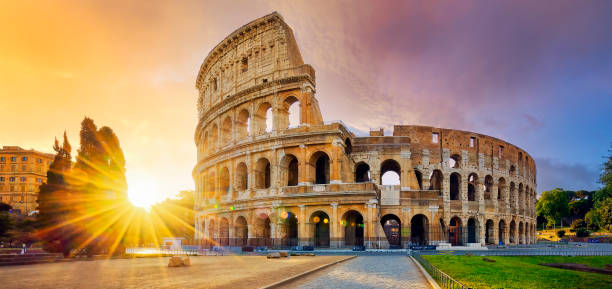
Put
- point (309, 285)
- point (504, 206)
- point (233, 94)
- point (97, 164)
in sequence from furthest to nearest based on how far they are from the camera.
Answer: point (504, 206) < point (233, 94) < point (97, 164) < point (309, 285)

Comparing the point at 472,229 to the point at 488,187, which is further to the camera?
the point at 488,187

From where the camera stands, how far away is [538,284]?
11.8 metres

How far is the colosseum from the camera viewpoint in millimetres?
32844

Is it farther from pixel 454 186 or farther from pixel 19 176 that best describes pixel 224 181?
pixel 19 176

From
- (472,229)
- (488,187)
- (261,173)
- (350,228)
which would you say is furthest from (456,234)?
(261,173)

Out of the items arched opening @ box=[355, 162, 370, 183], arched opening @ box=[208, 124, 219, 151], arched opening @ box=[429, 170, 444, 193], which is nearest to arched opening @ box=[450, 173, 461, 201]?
arched opening @ box=[429, 170, 444, 193]

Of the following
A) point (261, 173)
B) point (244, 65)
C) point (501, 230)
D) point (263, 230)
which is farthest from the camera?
point (501, 230)

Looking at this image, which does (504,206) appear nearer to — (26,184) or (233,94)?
(233,94)

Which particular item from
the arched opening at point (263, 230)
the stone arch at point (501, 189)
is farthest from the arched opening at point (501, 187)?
the arched opening at point (263, 230)

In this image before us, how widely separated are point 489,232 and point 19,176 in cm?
8956

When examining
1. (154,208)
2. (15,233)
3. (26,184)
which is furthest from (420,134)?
(26,184)

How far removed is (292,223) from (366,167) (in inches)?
405

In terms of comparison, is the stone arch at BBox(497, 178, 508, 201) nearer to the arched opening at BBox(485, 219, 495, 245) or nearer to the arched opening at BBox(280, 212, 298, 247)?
the arched opening at BBox(485, 219, 495, 245)

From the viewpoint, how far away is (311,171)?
1337 inches
